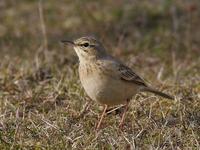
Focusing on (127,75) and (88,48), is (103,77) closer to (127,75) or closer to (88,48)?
(127,75)

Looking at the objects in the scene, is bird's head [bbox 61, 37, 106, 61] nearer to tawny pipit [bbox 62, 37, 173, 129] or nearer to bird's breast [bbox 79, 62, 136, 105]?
tawny pipit [bbox 62, 37, 173, 129]

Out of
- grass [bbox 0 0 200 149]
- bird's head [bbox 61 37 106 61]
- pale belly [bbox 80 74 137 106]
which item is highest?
bird's head [bbox 61 37 106 61]

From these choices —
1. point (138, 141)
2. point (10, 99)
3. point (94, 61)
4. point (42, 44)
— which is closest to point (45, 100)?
point (10, 99)

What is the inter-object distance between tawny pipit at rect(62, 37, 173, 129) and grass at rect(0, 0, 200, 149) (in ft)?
0.94

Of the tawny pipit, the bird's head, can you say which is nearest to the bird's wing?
the tawny pipit

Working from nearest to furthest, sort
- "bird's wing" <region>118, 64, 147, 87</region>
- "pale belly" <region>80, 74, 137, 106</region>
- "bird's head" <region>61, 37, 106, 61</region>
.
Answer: "pale belly" <region>80, 74, 137, 106</region> → "bird's wing" <region>118, 64, 147, 87</region> → "bird's head" <region>61, 37, 106, 61</region>

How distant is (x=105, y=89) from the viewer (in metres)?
7.20

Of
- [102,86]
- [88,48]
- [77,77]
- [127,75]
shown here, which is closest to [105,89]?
[102,86]

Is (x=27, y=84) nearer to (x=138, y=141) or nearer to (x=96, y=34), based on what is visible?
(x=138, y=141)

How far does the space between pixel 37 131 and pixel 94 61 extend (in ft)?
3.39

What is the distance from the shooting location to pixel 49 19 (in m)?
13.0

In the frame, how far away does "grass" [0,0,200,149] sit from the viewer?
6.88m

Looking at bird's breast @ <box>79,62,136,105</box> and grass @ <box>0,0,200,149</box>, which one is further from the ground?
bird's breast @ <box>79,62,136,105</box>

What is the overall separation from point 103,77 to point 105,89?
14 centimetres
